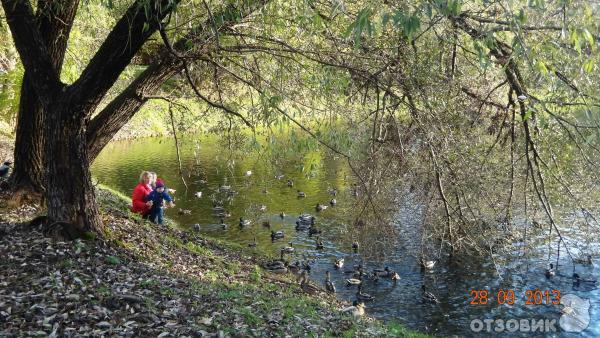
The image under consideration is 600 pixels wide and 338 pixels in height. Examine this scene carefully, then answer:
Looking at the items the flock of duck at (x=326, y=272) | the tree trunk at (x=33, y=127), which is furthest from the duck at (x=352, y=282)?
the tree trunk at (x=33, y=127)

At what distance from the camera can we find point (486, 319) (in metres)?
12.0

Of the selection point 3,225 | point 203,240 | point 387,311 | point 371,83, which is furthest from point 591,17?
point 203,240

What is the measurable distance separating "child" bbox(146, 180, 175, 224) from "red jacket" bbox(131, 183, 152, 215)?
129mm

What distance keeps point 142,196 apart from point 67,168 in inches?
244

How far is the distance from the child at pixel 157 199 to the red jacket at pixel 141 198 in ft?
0.42

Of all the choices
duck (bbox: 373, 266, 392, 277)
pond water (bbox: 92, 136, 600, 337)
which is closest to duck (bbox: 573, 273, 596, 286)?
pond water (bbox: 92, 136, 600, 337)

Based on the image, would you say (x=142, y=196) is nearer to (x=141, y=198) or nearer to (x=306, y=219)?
(x=141, y=198)

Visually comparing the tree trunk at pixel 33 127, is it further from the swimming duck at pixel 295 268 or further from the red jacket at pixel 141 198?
the swimming duck at pixel 295 268

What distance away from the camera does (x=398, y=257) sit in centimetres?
1596

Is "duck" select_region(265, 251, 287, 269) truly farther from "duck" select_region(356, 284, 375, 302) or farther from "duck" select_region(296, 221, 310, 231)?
"duck" select_region(296, 221, 310, 231)

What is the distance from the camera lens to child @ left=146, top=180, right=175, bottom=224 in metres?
13.8

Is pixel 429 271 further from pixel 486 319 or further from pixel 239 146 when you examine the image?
pixel 239 146

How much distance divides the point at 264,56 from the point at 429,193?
4271 millimetres

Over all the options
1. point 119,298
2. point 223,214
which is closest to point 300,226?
point 223,214
